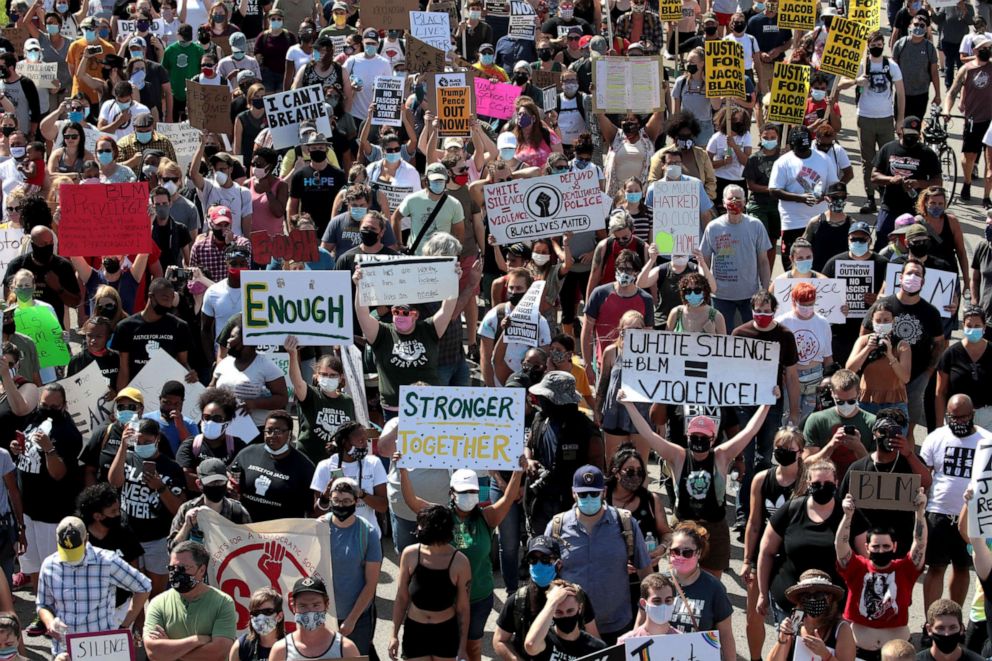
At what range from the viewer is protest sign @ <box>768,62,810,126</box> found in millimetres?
18766

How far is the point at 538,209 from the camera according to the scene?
16.2 m

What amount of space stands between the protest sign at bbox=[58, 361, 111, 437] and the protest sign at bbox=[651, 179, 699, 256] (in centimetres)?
473

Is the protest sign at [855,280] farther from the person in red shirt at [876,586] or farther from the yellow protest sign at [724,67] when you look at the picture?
the yellow protest sign at [724,67]

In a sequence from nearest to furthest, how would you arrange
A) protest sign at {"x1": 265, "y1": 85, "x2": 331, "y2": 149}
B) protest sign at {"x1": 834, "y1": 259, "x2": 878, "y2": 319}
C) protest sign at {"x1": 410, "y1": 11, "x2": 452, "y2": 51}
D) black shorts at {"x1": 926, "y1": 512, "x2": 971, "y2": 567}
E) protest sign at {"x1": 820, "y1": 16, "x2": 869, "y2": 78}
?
black shorts at {"x1": 926, "y1": 512, "x2": 971, "y2": 567} → protest sign at {"x1": 834, "y1": 259, "x2": 878, "y2": 319} → protest sign at {"x1": 265, "y1": 85, "x2": 331, "y2": 149} → protest sign at {"x1": 820, "y1": 16, "x2": 869, "y2": 78} → protest sign at {"x1": 410, "y1": 11, "x2": 452, "y2": 51}

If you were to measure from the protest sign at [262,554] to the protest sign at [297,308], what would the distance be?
7.55 feet

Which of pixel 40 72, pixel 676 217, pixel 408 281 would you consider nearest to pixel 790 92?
pixel 676 217

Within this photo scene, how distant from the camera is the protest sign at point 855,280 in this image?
1491cm

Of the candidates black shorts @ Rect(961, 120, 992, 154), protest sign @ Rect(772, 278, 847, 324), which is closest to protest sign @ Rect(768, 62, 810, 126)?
black shorts @ Rect(961, 120, 992, 154)

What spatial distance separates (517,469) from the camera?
11.6 meters

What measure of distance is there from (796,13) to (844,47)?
7.19ft

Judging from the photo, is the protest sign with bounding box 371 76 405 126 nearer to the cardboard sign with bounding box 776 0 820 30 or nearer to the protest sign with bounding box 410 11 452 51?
the protest sign with bounding box 410 11 452 51

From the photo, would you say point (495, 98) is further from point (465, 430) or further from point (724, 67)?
point (465, 430)

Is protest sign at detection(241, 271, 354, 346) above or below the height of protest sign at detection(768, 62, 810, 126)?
below

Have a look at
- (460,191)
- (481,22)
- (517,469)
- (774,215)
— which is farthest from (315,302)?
(481,22)
